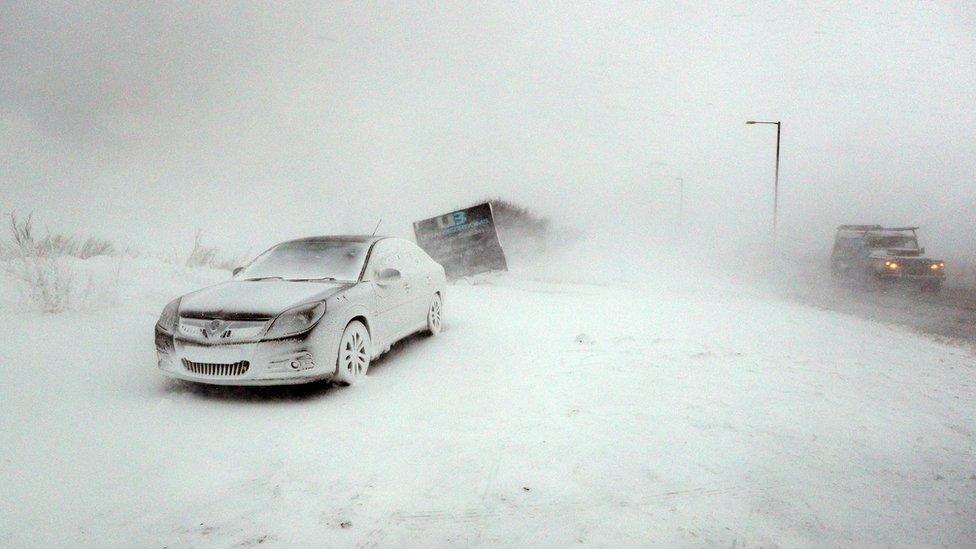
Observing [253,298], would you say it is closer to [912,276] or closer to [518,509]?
[518,509]

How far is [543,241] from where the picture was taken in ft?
114

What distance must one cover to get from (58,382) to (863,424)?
284 inches

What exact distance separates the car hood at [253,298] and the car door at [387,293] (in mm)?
517

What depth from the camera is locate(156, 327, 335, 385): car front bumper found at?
15.1 ft

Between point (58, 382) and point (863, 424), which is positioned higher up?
point (58, 382)

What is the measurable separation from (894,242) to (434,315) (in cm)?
1685

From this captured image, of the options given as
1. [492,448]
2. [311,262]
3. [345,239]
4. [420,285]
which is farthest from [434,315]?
[492,448]

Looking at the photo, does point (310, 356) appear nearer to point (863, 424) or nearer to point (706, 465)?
point (706, 465)

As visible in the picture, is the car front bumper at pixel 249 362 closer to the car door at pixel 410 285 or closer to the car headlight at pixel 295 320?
the car headlight at pixel 295 320

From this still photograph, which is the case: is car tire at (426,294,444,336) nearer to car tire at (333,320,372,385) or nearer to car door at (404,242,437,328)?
car door at (404,242,437,328)

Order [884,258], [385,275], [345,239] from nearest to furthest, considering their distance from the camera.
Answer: [385,275] → [345,239] → [884,258]

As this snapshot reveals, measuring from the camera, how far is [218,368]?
467 cm

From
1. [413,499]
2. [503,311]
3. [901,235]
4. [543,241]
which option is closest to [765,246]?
[543,241]

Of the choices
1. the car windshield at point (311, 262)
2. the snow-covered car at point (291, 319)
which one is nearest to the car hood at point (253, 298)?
the snow-covered car at point (291, 319)
